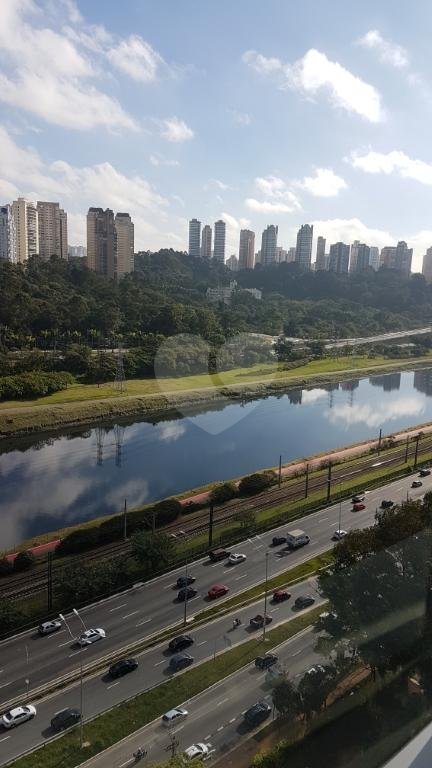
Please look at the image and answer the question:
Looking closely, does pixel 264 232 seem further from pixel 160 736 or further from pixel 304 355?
pixel 160 736

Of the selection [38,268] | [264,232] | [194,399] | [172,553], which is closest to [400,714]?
[172,553]

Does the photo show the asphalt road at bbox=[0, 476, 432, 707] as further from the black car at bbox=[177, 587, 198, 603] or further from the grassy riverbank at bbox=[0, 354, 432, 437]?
the grassy riverbank at bbox=[0, 354, 432, 437]

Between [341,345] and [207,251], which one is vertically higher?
[207,251]

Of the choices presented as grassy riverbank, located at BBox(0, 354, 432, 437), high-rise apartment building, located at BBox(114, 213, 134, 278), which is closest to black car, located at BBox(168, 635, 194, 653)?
grassy riverbank, located at BBox(0, 354, 432, 437)

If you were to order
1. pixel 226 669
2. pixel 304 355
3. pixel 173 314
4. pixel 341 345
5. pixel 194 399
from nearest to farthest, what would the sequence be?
pixel 226 669
pixel 194 399
pixel 173 314
pixel 304 355
pixel 341 345

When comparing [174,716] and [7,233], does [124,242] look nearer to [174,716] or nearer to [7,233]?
[7,233]

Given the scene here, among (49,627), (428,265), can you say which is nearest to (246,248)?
(428,265)

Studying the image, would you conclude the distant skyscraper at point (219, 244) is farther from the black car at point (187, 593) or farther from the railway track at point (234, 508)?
the black car at point (187, 593)

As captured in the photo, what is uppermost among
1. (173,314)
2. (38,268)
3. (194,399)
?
(38,268)

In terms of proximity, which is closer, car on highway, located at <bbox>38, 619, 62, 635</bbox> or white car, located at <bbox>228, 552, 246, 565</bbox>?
car on highway, located at <bbox>38, 619, 62, 635</bbox>
